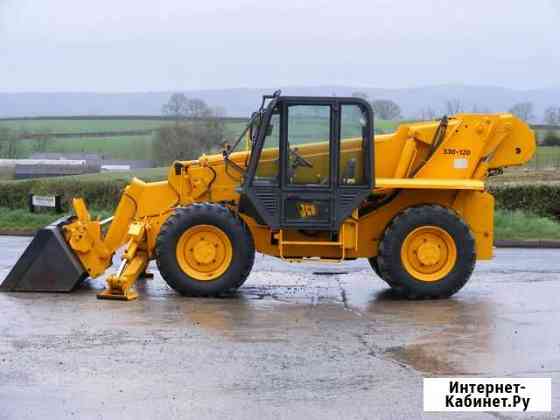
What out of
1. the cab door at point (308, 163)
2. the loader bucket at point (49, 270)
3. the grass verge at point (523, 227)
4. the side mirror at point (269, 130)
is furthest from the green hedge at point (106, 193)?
the loader bucket at point (49, 270)

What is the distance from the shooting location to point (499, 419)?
25.3 ft

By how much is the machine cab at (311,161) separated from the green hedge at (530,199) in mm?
12964

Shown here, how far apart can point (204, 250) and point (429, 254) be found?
275 cm

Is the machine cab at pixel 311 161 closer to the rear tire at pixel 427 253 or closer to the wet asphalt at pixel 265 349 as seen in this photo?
the rear tire at pixel 427 253

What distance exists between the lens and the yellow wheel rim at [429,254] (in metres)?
13.4

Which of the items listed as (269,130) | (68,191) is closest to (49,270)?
(269,130)

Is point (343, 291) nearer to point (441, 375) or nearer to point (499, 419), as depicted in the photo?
point (441, 375)

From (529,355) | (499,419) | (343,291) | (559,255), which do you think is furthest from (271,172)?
(559,255)

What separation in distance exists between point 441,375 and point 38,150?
174ft

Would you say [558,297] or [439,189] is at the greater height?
[439,189]

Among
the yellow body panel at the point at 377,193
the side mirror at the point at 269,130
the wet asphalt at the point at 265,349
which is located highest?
the side mirror at the point at 269,130

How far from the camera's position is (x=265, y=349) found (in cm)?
1018

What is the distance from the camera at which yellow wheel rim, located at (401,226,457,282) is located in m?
13.4

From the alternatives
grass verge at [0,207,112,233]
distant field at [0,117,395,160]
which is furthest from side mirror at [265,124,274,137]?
distant field at [0,117,395,160]
